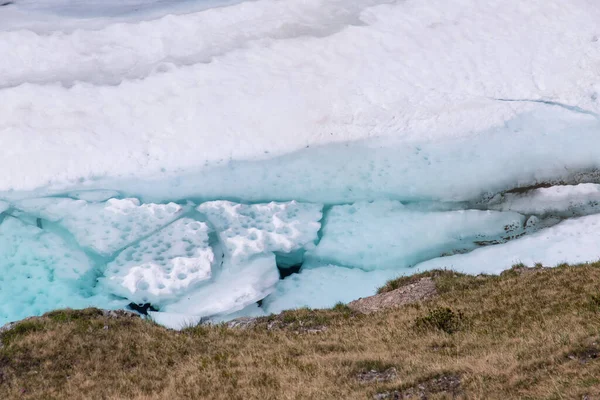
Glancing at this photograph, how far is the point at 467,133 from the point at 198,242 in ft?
37.8

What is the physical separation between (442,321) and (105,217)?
13689 mm

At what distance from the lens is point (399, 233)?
80.8 ft

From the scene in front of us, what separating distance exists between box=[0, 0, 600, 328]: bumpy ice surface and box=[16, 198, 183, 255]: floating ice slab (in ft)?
0.24

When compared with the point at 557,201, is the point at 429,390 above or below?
above

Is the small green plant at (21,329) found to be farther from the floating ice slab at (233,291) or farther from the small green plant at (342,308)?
the small green plant at (342,308)

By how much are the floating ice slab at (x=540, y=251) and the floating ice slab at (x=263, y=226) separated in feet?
12.7

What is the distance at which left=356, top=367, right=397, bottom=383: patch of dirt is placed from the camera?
1186 cm

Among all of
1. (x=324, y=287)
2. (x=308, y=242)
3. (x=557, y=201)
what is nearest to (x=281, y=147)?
Result: (x=308, y=242)

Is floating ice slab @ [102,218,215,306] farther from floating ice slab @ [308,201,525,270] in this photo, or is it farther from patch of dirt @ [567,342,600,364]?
patch of dirt @ [567,342,600,364]

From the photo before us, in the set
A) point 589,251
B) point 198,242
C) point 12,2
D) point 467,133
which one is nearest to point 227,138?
point 198,242

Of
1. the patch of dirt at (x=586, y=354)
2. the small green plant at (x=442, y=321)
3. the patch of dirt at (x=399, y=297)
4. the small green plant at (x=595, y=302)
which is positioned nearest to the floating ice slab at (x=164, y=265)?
the patch of dirt at (x=399, y=297)

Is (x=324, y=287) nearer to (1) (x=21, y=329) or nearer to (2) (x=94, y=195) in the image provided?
(2) (x=94, y=195)

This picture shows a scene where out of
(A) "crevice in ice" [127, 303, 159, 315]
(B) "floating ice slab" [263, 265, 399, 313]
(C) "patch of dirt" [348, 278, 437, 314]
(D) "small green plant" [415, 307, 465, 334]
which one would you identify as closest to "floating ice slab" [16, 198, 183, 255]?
(A) "crevice in ice" [127, 303, 159, 315]

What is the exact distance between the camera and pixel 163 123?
29.5 metres
